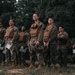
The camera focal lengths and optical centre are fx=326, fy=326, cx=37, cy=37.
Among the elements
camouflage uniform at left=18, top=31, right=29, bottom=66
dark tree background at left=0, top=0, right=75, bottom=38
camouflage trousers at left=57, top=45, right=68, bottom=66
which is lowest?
camouflage trousers at left=57, top=45, right=68, bottom=66

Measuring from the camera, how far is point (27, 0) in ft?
78.4

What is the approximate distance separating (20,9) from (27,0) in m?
0.88

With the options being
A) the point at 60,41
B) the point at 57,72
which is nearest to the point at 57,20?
the point at 60,41

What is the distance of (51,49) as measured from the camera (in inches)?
451

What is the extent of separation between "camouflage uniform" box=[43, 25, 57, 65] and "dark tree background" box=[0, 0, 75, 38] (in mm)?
7317

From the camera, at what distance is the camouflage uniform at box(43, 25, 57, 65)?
11.2m

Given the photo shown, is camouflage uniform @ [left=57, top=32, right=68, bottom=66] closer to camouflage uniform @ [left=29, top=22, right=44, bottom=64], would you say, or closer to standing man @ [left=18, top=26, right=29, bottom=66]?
camouflage uniform @ [left=29, top=22, right=44, bottom=64]

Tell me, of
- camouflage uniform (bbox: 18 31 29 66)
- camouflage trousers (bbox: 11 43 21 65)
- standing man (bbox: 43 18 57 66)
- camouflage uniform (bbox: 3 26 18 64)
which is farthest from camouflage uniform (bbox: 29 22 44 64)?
camouflage uniform (bbox: 3 26 18 64)

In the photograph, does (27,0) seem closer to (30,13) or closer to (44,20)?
(30,13)

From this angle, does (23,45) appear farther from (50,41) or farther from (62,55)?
(50,41)

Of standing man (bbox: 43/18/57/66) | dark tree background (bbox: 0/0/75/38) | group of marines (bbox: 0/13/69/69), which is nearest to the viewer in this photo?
standing man (bbox: 43/18/57/66)

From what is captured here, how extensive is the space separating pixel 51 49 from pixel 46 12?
8.56 m

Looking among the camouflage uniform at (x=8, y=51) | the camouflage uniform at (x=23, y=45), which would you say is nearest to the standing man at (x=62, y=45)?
the camouflage uniform at (x=23, y=45)

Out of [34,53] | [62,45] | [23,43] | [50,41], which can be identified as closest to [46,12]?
[23,43]
